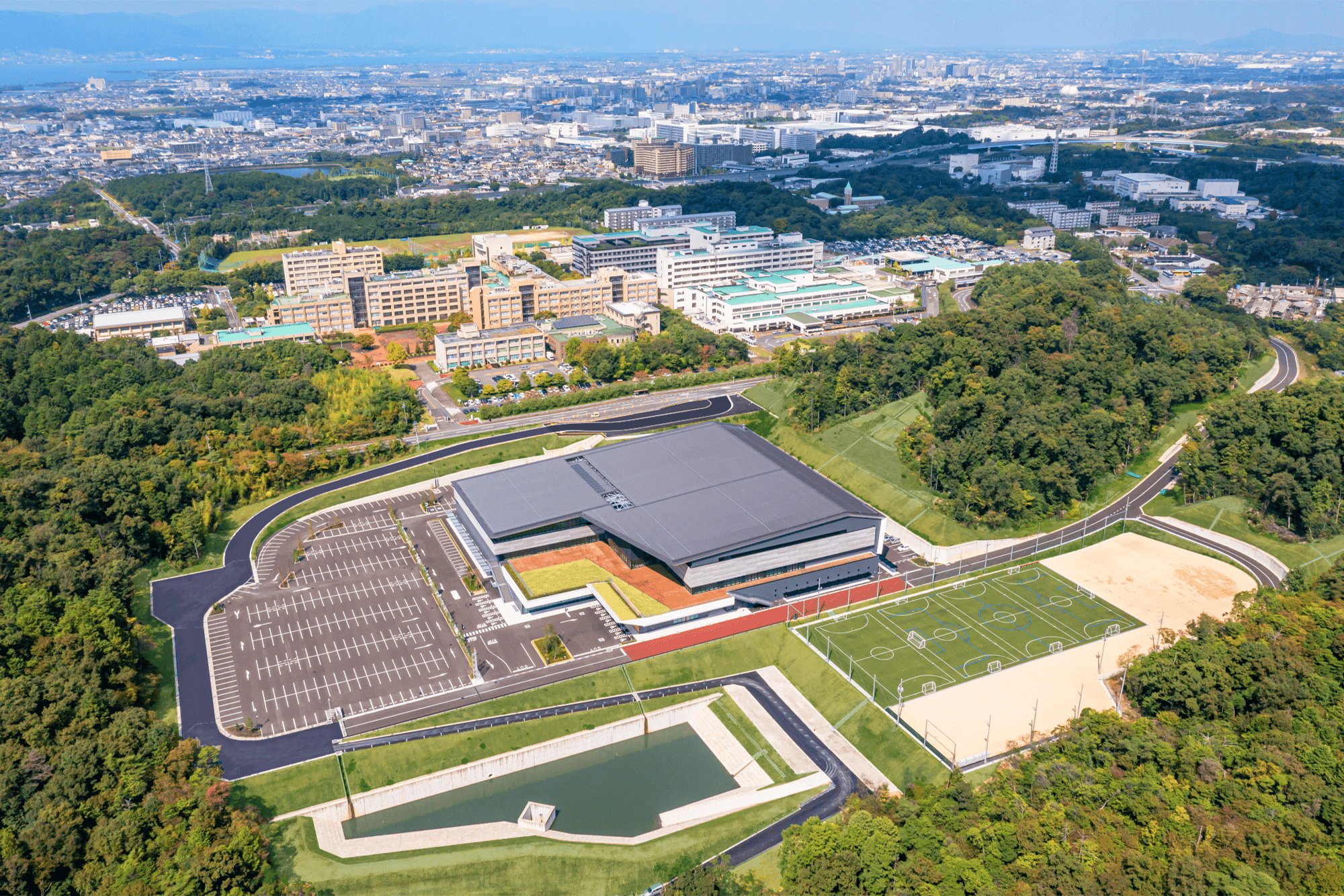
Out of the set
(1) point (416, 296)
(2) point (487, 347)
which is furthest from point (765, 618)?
(1) point (416, 296)

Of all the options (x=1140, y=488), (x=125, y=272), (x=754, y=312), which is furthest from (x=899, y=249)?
(x=125, y=272)

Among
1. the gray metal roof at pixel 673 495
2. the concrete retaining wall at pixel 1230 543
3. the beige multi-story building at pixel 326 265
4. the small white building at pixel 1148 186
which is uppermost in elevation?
the small white building at pixel 1148 186

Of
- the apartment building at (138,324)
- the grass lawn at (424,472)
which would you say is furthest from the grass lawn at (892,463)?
the apartment building at (138,324)

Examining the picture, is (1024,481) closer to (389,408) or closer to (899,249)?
(389,408)

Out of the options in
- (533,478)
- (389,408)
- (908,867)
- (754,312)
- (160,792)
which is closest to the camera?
(908,867)

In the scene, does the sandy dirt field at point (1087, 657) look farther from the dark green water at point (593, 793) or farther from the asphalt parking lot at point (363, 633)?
the asphalt parking lot at point (363, 633)

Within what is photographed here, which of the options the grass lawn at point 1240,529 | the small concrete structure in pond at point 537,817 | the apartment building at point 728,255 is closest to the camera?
the small concrete structure in pond at point 537,817
